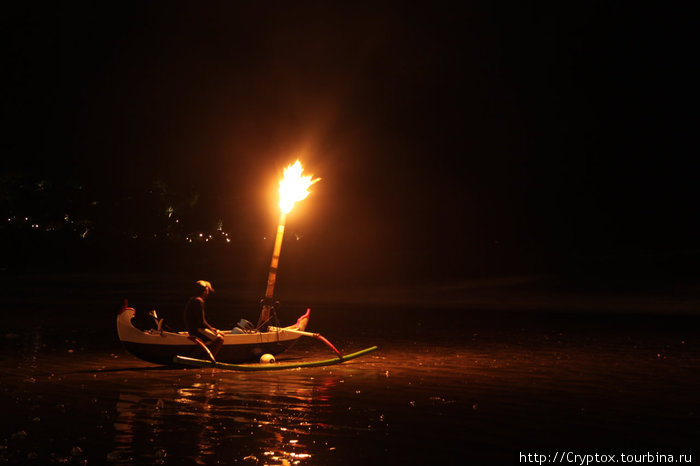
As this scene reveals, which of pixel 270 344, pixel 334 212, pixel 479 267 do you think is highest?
pixel 334 212

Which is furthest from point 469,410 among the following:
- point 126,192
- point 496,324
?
point 126,192

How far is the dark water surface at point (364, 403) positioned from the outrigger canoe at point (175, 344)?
36cm

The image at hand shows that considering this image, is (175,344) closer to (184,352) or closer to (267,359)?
(184,352)

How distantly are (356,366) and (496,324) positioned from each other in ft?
36.3

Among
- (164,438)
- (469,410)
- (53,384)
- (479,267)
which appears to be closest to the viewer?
(164,438)

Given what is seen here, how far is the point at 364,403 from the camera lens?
13.3 metres

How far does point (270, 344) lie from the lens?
17938 mm

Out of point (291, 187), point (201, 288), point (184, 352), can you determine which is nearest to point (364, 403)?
point (201, 288)

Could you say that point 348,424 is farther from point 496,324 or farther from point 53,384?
point 496,324

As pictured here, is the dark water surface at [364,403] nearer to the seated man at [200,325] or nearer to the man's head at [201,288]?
the seated man at [200,325]

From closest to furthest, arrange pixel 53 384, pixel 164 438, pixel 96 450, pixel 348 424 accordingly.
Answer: pixel 96 450
pixel 164 438
pixel 348 424
pixel 53 384

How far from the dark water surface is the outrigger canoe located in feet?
1.19

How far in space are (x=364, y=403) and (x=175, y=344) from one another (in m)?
4.71

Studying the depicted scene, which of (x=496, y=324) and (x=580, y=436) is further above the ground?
(x=496, y=324)
